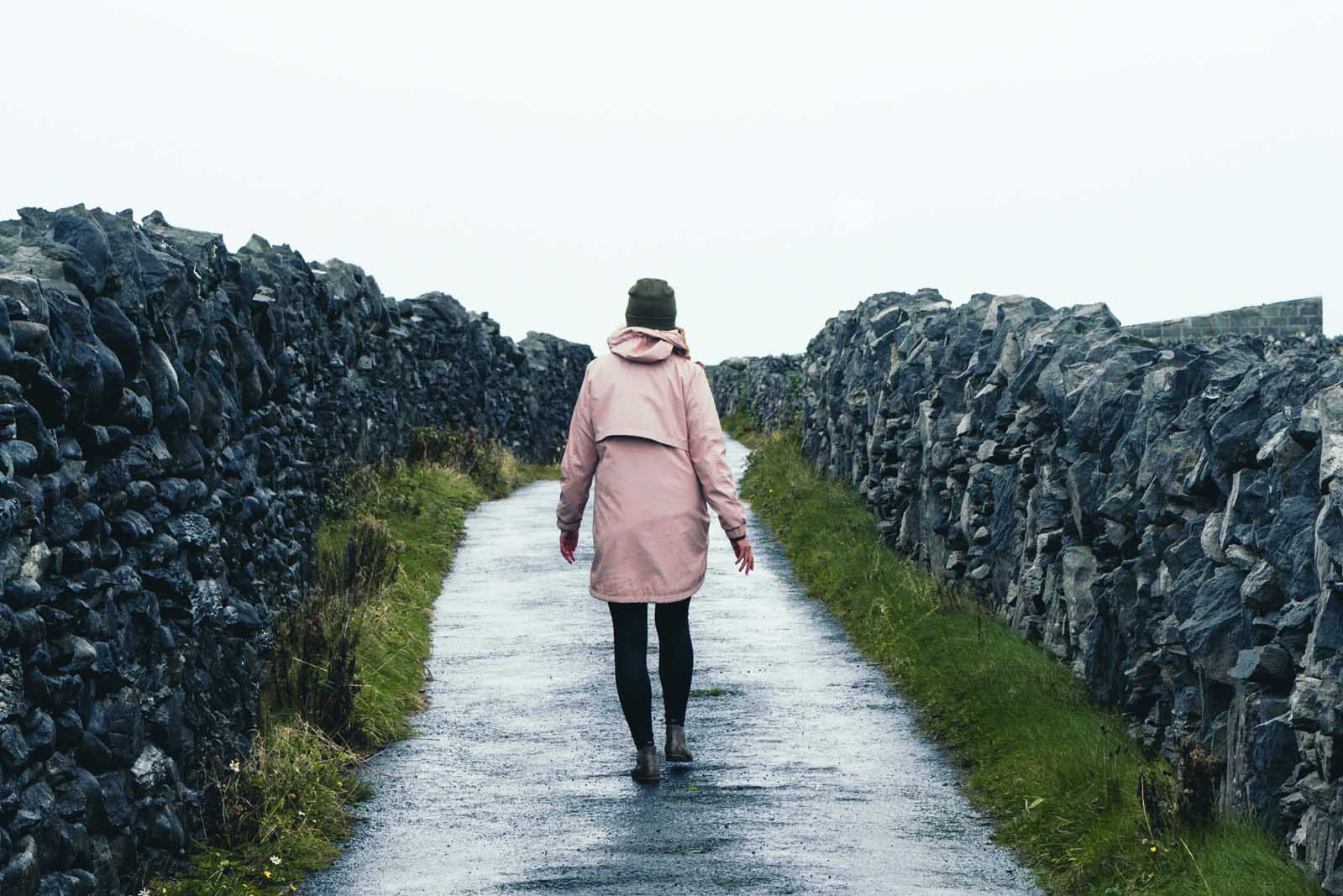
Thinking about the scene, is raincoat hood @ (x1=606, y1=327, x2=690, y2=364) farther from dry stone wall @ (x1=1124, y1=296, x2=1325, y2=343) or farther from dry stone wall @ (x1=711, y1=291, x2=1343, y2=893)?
dry stone wall @ (x1=1124, y1=296, x2=1325, y2=343)

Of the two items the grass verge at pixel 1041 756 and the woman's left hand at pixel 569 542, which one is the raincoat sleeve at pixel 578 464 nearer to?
the woman's left hand at pixel 569 542

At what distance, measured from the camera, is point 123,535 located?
5832 mm

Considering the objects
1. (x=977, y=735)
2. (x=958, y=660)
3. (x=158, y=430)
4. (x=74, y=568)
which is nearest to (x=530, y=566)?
(x=958, y=660)

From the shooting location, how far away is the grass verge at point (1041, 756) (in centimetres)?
563

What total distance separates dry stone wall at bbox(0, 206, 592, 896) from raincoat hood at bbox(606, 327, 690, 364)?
6.66ft

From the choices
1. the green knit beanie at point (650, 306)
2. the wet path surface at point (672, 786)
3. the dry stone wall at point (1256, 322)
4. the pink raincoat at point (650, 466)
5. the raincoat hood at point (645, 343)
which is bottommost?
the wet path surface at point (672, 786)

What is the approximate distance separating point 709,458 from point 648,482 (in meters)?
0.32

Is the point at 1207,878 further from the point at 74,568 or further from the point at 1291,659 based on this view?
the point at 74,568

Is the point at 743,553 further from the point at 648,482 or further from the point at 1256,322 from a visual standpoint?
the point at 1256,322

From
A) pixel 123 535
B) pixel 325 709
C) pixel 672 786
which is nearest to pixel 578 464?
pixel 672 786

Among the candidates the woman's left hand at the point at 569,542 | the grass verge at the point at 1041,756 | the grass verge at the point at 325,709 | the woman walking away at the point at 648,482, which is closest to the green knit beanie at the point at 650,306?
the woman walking away at the point at 648,482

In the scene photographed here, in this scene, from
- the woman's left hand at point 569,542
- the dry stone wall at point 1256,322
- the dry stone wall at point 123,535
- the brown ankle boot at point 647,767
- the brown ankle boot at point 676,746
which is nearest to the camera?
the dry stone wall at point 123,535

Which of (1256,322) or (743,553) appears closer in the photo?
(743,553)

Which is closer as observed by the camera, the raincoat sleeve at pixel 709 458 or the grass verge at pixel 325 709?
the grass verge at pixel 325 709
